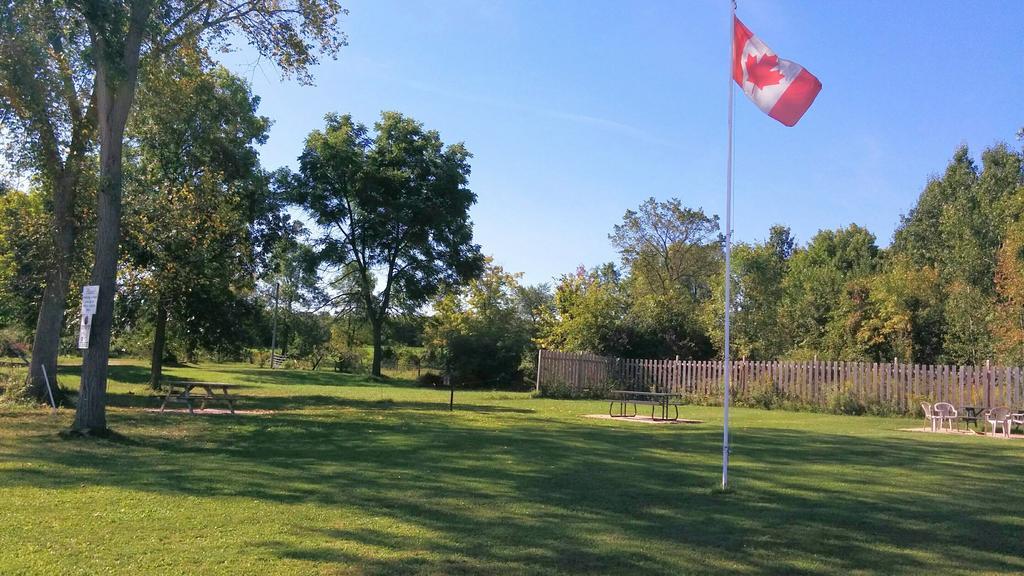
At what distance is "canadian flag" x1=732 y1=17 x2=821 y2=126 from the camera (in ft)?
29.9

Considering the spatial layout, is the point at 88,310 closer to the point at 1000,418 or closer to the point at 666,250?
the point at 1000,418

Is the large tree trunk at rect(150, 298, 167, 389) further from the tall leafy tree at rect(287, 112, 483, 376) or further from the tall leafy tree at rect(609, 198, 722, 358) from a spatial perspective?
the tall leafy tree at rect(609, 198, 722, 358)

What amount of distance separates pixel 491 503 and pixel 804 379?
21.3m

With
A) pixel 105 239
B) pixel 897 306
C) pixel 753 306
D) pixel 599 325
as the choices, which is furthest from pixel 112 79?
pixel 753 306

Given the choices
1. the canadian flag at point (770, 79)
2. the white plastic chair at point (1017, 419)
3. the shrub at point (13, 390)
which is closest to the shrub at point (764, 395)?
the white plastic chair at point (1017, 419)

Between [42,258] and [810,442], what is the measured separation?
57.3ft

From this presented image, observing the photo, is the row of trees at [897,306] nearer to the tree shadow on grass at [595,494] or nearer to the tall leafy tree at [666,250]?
the tall leafy tree at [666,250]

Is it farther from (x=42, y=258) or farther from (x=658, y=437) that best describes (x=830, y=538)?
(x=42, y=258)

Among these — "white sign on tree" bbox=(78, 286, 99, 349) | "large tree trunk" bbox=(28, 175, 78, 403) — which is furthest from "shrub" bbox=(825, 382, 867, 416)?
"large tree trunk" bbox=(28, 175, 78, 403)

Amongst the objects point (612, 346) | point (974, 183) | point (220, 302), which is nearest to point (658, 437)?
point (220, 302)

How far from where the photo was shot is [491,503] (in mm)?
8062

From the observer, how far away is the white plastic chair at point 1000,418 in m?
17.2

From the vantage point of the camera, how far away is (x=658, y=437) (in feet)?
50.5

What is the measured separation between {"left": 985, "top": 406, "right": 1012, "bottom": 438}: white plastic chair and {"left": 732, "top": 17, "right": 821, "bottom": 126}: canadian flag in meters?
11.9
